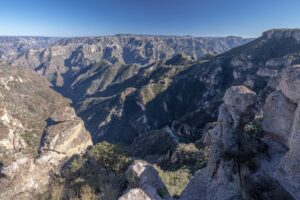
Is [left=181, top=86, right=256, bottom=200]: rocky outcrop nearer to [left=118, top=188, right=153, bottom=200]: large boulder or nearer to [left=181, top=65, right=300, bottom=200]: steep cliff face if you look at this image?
[left=181, top=65, right=300, bottom=200]: steep cliff face

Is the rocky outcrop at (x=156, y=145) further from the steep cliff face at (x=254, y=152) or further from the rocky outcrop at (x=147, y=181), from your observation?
the steep cliff face at (x=254, y=152)

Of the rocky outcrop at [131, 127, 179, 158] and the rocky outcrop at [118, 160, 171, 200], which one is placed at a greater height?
the rocky outcrop at [118, 160, 171, 200]

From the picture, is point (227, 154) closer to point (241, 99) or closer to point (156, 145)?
point (241, 99)

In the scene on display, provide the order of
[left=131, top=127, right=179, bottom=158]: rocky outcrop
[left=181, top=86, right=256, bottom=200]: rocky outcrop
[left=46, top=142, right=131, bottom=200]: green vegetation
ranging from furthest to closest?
[left=131, top=127, right=179, bottom=158]: rocky outcrop
[left=46, top=142, right=131, bottom=200]: green vegetation
[left=181, top=86, right=256, bottom=200]: rocky outcrop

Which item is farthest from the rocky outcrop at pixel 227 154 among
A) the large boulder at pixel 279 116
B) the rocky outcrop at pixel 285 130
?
the rocky outcrop at pixel 285 130

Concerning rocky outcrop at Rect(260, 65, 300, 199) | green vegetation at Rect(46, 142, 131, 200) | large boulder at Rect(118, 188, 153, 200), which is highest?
rocky outcrop at Rect(260, 65, 300, 199)

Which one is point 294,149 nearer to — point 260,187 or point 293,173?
point 293,173

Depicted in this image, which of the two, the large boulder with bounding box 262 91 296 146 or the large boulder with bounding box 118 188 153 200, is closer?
the large boulder with bounding box 118 188 153 200

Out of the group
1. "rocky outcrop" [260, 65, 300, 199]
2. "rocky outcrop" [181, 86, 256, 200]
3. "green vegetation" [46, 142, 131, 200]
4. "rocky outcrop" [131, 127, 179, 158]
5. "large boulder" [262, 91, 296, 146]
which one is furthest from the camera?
"rocky outcrop" [131, 127, 179, 158]

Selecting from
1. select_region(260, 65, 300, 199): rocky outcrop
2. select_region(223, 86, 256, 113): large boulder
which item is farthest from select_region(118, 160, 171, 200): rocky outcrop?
select_region(223, 86, 256, 113): large boulder
